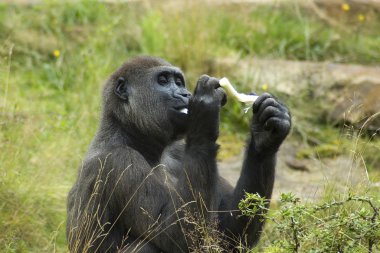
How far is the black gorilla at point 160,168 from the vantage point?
6.06m

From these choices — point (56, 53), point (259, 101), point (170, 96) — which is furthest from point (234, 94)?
point (56, 53)

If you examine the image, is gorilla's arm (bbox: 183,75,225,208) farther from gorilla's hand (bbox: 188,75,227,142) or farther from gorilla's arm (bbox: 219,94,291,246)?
gorilla's arm (bbox: 219,94,291,246)

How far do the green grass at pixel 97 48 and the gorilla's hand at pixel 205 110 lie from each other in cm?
278

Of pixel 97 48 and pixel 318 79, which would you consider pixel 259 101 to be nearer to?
pixel 318 79

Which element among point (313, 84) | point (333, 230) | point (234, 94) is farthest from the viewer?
point (313, 84)

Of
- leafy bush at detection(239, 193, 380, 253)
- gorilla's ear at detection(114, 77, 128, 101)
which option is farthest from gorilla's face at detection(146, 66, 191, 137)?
leafy bush at detection(239, 193, 380, 253)

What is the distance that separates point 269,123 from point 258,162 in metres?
0.46

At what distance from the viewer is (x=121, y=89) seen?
684cm

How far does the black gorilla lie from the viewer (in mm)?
6062

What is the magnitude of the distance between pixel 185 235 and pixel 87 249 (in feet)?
2.33

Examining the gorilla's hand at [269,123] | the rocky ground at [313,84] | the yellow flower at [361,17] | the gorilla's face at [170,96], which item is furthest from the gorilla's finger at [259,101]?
the yellow flower at [361,17]

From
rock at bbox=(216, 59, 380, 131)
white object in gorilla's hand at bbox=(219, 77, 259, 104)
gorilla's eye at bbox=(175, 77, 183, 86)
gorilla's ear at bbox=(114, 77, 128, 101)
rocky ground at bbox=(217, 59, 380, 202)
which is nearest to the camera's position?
white object in gorilla's hand at bbox=(219, 77, 259, 104)

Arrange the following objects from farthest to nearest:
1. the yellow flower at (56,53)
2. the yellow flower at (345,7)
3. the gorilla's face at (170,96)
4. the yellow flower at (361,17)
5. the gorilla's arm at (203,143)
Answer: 1. the yellow flower at (345,7)
2. the yellow flower at (361,17)
3. the yellow flower at (56,53)
4. the gorilla's face at (170,96)
5. the gorilla's arm at (203,143)

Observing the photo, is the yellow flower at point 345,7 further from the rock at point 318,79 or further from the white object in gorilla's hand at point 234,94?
the white object in gorilla's hand at point 234,94
